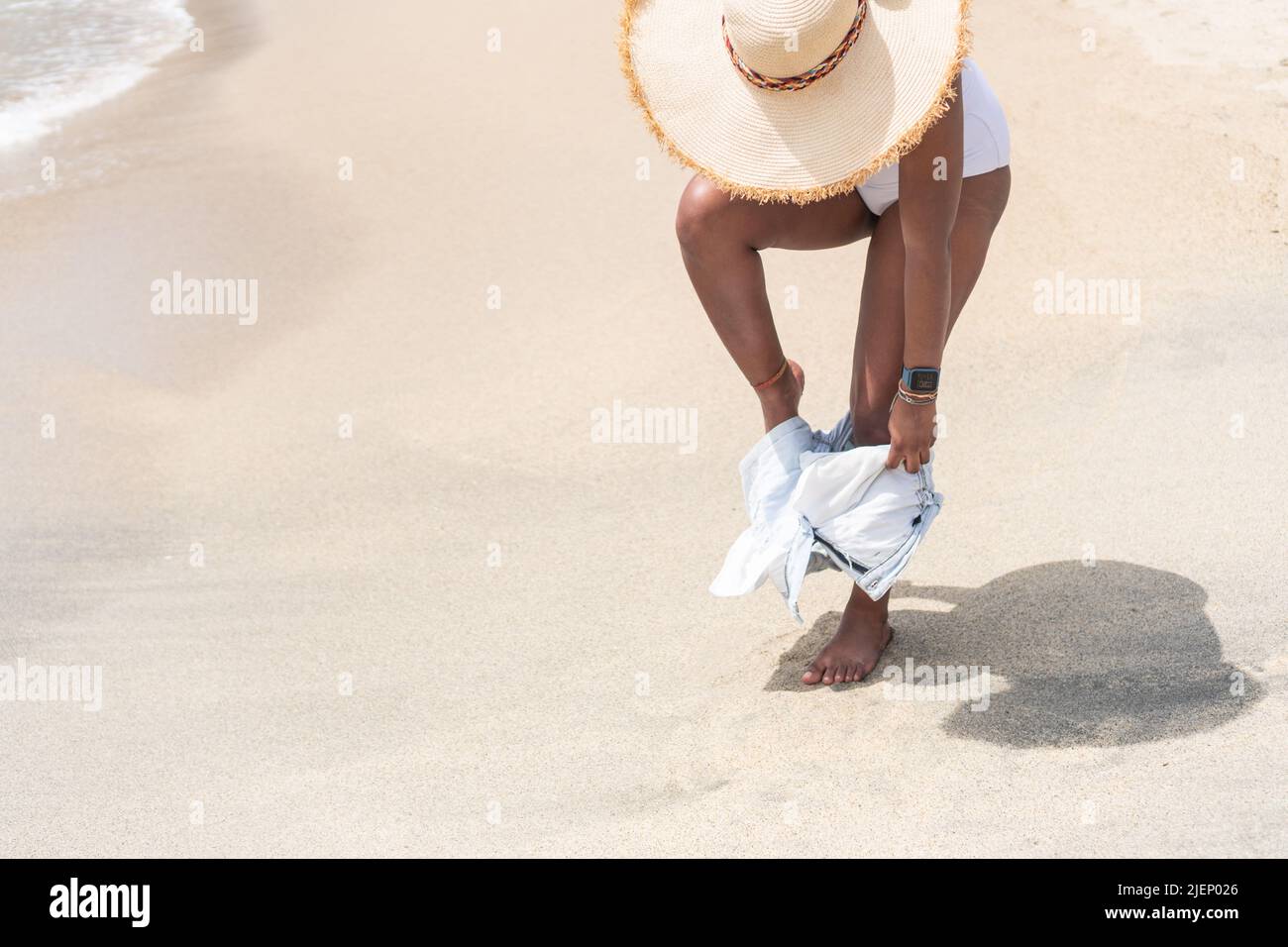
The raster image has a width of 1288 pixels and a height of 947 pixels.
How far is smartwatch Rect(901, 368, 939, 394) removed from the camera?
2.37m

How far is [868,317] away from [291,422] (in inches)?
89.9

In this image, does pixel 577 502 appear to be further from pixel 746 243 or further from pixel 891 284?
pixel 891 284

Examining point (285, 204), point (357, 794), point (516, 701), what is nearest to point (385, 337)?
point (285, 204)

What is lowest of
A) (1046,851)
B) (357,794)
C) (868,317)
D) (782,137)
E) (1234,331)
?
(357,794)

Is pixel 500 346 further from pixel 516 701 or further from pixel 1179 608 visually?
pixel 1179 608

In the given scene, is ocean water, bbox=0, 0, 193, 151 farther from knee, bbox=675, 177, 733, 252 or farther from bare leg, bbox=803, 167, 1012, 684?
bare leg, bbox=803, 167, 1012, 684

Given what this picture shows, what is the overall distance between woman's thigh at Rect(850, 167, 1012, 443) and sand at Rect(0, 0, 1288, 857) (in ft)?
1.93

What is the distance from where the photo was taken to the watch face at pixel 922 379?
2365 mm

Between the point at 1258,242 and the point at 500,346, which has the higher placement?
the point at 1258,242

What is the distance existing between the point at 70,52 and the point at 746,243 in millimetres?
7129

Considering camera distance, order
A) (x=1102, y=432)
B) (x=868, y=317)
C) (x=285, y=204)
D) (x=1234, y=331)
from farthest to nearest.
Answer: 1. (x=285, y=204)
2. (x=1234, y=331)
3. (x=1102, y=432)
4. (x=868, y=317)

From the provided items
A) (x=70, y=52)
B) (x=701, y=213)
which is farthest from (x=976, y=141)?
(x=70, y=52)

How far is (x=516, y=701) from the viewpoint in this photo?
284 cm

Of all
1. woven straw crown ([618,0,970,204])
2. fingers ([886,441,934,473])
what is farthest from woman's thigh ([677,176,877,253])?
fingers ([886,441,934,473])
